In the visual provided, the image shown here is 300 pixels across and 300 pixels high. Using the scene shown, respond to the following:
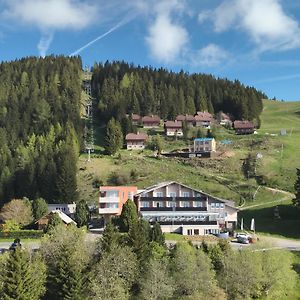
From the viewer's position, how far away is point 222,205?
71.5 metres

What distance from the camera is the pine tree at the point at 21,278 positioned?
3728 centimetres

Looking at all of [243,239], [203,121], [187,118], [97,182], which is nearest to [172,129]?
[187,118]

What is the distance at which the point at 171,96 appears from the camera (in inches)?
6442

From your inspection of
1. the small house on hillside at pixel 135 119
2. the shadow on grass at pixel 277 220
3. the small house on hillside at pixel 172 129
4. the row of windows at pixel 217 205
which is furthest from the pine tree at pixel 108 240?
the small house on hillside at pixel 135 119

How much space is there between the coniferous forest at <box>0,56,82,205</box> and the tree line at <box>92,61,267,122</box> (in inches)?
548

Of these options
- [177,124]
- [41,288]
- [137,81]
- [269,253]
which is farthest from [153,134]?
[41,288]

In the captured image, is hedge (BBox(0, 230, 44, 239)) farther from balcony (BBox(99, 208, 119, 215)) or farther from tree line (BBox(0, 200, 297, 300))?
tree line (BBox(0, 200, 297, 300))

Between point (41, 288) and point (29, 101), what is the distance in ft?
388

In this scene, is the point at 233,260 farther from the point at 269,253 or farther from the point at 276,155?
the point at 276,155

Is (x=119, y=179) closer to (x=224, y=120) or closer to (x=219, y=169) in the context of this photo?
(x=219, y=169)

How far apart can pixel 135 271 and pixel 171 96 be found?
125 metres

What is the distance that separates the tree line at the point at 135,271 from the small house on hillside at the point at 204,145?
68.7m

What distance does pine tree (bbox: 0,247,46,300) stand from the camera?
37281 mm

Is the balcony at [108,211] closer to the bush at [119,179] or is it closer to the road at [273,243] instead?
the road at [273,243]
